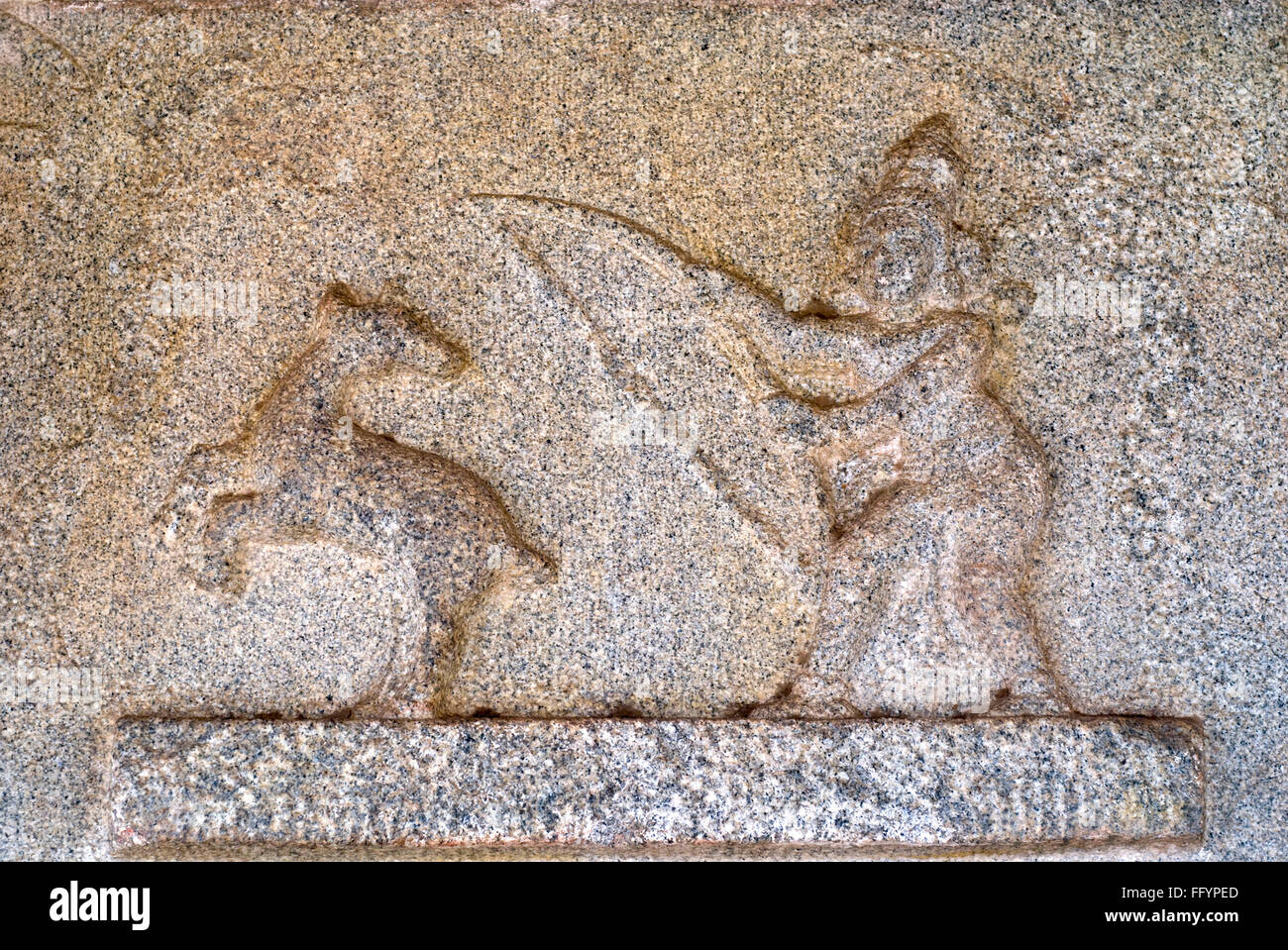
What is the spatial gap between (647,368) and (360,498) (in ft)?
2.32

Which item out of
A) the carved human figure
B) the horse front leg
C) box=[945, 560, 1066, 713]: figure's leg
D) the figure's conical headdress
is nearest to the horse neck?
the horse front leg

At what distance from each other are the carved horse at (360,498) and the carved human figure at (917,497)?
694 millimetres

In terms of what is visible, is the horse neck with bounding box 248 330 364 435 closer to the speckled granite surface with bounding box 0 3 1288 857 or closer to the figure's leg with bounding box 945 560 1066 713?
the speckled granite surface with bounding box 0 3 1288 857

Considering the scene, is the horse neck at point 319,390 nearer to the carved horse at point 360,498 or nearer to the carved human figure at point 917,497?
the carved horse at point 360,498

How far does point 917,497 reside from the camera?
246 centimetres

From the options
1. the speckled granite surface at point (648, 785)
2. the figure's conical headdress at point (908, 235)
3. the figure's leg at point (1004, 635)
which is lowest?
the speckled granite surface at point (648, 785)

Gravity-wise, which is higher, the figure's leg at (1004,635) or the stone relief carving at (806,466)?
the stone relief carving at (806,466)

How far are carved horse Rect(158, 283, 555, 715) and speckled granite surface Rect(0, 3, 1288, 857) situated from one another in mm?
11

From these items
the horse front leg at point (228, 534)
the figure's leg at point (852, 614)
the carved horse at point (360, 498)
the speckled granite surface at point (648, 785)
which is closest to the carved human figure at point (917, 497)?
the figure's leg at point (852, 614)

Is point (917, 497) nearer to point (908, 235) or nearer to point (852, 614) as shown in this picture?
point (852, 614)

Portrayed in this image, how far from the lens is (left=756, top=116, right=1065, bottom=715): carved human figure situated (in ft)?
8.05

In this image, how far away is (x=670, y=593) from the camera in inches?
99.6

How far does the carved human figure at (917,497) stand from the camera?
2455mm

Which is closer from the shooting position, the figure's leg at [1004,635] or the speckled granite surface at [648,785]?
the speckled granite surface at [648,785]
